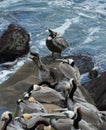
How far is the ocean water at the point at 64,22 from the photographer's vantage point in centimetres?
3042

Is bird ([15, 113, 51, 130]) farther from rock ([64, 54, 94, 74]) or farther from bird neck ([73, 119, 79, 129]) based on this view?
rock ([64, 54, 94, 74])

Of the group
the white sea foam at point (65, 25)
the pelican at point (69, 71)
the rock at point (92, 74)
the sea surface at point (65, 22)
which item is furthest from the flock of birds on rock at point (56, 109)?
the white sea foam at point (65, 25)

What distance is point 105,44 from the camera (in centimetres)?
3197

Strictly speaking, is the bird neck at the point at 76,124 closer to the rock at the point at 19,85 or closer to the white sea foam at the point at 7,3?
the rock at the point at 19,85

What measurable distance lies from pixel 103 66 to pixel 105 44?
4.46 meters

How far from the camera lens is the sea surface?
3047 cm

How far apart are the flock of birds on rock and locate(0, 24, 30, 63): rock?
9275 millimetres

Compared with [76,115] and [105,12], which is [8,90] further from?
[105,12]

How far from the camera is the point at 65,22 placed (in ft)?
120

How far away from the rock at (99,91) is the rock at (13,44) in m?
6.64

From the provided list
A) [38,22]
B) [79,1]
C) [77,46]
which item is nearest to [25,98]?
[77,46]

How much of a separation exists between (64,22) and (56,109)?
22296 mm

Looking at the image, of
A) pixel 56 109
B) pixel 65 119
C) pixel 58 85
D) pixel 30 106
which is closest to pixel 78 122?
pixel 65 119

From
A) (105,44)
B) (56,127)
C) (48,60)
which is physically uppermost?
(56,127)
